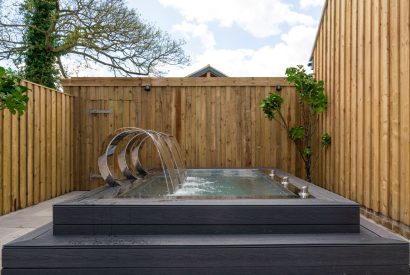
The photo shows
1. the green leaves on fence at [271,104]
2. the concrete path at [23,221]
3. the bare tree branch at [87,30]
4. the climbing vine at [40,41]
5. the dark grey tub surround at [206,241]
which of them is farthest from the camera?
the bare tree branch at [87,30]

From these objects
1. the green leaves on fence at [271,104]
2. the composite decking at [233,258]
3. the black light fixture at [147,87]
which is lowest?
the composite decking at [233,258]

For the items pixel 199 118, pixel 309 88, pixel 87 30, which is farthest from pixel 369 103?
pixel 87 30

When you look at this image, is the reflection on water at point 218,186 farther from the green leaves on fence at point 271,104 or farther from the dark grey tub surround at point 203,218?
the green leaves on fence at point 271,104

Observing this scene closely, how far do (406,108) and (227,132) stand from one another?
3.24 meters

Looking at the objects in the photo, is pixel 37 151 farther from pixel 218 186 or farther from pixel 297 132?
pixel 297 132

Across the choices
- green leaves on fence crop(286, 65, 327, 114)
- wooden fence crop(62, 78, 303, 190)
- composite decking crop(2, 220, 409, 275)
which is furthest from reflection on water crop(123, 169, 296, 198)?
green leaves on fence crop(286, 65, 327, 114)

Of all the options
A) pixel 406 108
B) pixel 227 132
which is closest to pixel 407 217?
pixel 406 108

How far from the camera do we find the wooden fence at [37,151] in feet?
14.4

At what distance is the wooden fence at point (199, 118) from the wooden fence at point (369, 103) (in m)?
0.90

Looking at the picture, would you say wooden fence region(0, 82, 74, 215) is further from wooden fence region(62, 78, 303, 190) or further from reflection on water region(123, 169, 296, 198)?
reflection on water region(123, 169, 296, 198)

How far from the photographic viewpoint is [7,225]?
148 inches

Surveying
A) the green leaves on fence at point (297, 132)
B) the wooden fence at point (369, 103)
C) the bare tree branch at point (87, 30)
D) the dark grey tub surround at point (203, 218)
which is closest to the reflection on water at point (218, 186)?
the dark grey tub surround at point (203, 218)

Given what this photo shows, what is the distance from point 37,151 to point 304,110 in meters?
4.25

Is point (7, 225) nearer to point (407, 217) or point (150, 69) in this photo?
point (407, 217)
